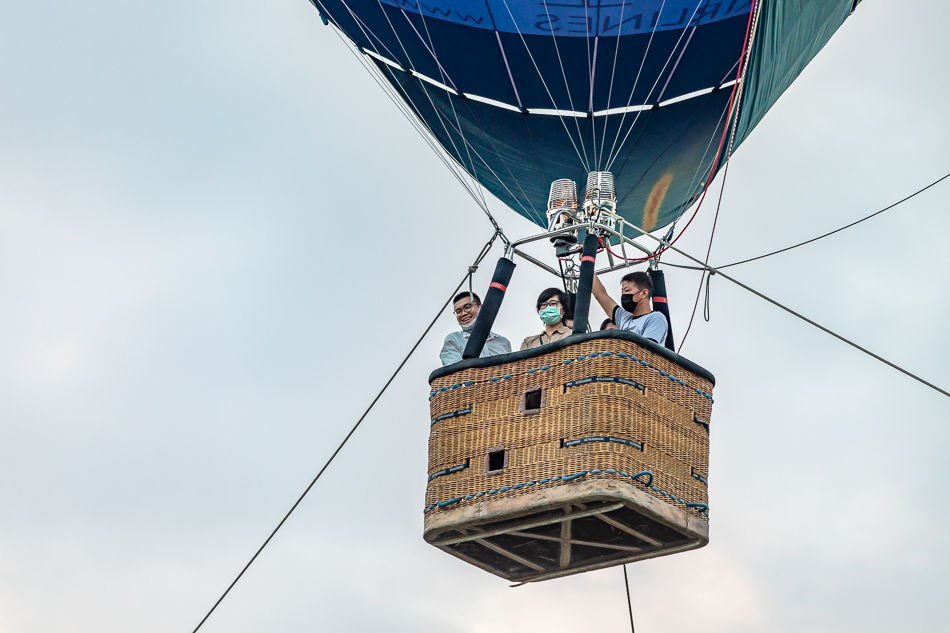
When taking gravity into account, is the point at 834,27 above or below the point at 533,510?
above

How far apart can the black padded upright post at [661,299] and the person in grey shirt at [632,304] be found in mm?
34

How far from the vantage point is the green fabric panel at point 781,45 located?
8.24 meters

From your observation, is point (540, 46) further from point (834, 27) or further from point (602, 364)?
point (602, 364)

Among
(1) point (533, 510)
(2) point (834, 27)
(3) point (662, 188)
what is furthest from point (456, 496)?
(2) point (834, 27)

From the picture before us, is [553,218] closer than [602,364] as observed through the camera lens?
No

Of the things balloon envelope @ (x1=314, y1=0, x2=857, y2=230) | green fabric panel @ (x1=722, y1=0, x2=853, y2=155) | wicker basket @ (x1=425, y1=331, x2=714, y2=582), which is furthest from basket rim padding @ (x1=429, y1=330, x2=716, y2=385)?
balloon envelope @ (x1=314, y1=0, x2=857, y2=230)

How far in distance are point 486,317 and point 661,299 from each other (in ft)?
2.60

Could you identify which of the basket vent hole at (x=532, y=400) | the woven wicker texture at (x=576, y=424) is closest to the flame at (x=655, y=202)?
the woven wicker texture at (x=576, y=424)

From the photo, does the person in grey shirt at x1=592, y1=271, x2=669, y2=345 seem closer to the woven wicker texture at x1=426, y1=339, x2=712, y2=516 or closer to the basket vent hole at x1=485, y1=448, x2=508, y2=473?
the woven wicker texture at x1=426, y1=339, x2=712, y2=516

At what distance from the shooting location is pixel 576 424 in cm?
679

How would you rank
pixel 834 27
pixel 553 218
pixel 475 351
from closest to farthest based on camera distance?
pixel 475 351 < pixel 553 218 < pixel 834 27

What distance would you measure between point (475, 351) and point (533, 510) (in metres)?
0.85

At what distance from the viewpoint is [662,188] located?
9.41 m

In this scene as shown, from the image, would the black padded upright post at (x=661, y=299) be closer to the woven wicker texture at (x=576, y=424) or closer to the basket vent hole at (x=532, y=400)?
the woven wicker texture at (x=576, y=424)
